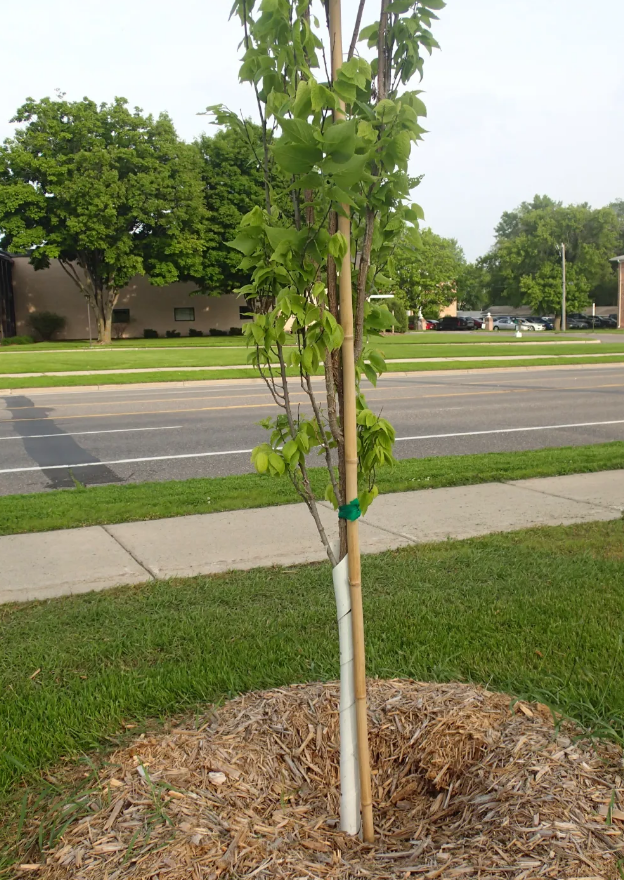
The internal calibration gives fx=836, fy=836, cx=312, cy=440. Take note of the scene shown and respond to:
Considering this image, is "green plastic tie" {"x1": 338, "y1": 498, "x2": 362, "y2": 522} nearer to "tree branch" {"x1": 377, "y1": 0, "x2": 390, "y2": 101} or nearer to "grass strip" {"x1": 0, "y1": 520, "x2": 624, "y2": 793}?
"tree branch" {"x1": 377, "y1": 0, "x2": 390, "y2": 101}

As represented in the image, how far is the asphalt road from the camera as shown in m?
9.47

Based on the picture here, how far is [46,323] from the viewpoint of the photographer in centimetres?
5072

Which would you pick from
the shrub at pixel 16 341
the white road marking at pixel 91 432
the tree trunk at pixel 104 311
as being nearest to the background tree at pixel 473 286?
the tree trunk at pixel 104 311

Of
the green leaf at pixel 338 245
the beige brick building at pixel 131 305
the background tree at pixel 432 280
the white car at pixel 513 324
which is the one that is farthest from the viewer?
the white car at pixel 513 324

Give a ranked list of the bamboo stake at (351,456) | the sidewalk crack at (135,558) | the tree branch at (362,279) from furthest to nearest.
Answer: the sidewalk crack at (135,558) → the tree branch at (362,279) → the bamboo stake at (351,456)

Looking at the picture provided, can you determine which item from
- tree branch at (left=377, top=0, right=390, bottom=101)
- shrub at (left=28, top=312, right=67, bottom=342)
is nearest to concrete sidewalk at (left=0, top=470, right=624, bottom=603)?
tree branch at (left=377, top=0, right=390, bottom=101)

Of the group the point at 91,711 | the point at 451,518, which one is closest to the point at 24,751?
the point at 91,711

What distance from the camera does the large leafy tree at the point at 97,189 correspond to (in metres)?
42.3

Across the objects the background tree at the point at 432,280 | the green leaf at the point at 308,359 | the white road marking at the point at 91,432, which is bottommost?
the white road marking at the point at 91,432

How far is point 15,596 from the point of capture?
4914 mm

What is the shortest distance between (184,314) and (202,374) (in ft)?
116

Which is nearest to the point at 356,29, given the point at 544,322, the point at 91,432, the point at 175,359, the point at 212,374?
the point at 91,432

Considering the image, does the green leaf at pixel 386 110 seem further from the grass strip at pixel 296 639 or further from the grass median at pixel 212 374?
the grass median at pixel 212 374

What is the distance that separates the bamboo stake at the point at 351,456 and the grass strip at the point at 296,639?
960 mm
